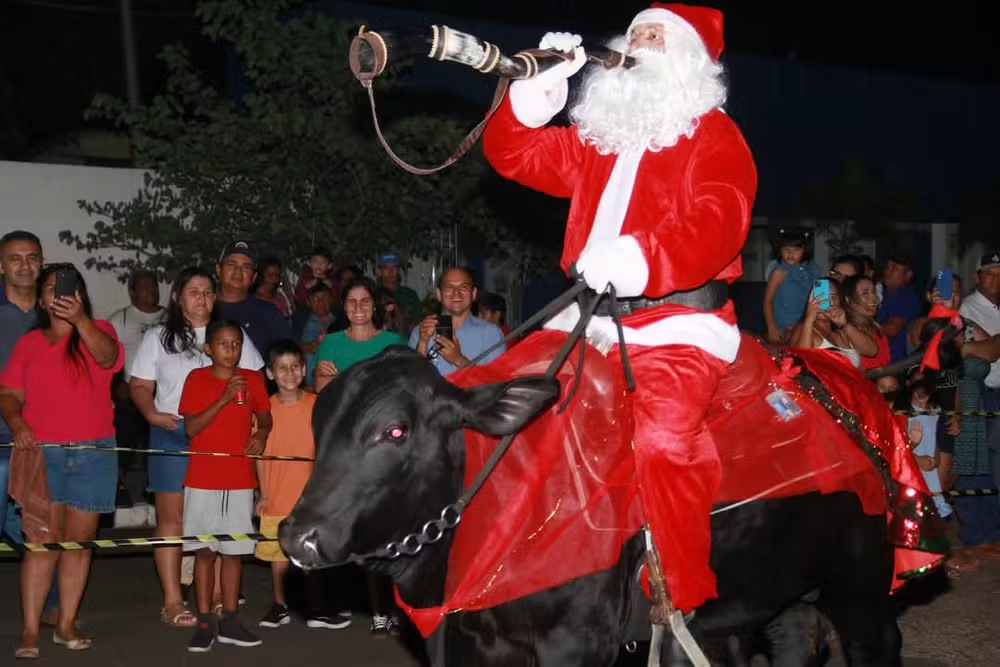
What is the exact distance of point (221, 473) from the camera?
23.6 feet

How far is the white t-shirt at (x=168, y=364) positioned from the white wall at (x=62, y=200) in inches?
193

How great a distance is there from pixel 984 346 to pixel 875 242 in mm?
4775

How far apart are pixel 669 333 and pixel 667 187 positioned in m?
0.55

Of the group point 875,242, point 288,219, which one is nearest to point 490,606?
point 288,219

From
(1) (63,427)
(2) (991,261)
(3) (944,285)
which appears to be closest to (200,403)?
(1) (63,427)

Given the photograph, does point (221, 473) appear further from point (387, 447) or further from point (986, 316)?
point (986, 316)

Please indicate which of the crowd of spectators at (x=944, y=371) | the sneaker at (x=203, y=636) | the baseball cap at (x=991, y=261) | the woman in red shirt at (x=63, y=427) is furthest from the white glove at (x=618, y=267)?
the baseball cap at (x=991, y=261)

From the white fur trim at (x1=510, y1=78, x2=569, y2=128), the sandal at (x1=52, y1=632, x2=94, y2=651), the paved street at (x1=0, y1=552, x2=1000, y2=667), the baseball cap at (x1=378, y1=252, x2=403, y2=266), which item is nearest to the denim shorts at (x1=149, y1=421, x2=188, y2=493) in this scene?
the paved street at (x1=0, y1=552, x2=1000, y2=667)

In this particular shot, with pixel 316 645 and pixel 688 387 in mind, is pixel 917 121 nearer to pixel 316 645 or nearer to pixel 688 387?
pixel 316 645

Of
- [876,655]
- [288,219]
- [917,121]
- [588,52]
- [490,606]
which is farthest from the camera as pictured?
[917,121]

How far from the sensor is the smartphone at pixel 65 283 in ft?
21.9

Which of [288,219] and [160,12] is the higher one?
[160,12]

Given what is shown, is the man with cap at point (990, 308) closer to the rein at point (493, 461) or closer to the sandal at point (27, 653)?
the rein at point (493, 461)

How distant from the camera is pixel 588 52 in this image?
4.61 meters
